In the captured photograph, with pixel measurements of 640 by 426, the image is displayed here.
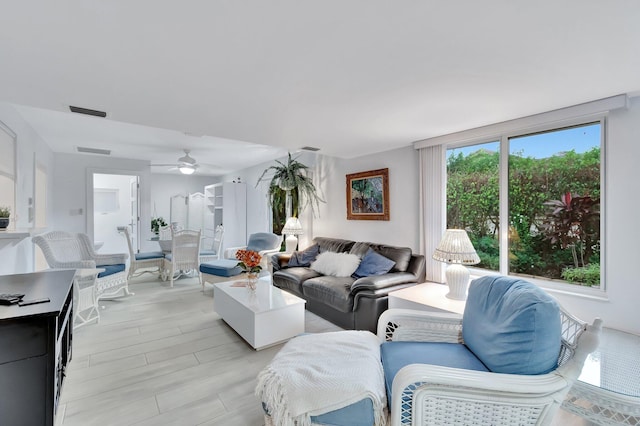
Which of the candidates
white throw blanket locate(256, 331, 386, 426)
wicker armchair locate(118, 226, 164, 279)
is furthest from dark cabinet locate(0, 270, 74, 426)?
wicker armchair locate(118, 226, 164, 279)

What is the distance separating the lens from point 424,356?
158 cm

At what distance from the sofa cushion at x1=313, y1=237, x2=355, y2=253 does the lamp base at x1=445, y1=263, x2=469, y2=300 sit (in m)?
1.60

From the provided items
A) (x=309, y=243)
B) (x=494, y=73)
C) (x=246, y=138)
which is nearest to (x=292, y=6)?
(x=494, y=73)

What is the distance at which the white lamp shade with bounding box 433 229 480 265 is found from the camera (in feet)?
8.42

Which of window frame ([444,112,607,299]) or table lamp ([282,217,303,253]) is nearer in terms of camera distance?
window frame ([444,112,607,299])

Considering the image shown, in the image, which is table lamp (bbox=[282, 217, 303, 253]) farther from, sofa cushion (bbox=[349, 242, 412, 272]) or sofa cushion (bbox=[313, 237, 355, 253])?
sofa cushion (bbox=[349, 242, 412, 272])

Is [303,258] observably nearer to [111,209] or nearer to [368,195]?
[368,195]

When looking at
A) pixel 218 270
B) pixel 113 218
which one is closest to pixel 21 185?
pixel 218 270

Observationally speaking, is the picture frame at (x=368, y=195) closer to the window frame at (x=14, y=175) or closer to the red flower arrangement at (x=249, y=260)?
the red flower arrangement at (x=249, y=260)

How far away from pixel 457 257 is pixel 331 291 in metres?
1.33

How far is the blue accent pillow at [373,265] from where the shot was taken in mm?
3299

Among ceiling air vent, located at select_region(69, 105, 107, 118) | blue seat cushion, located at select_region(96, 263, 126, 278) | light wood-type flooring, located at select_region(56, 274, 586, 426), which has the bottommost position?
light wood-type flooring, located at select_region(56, 274, 586, 426)

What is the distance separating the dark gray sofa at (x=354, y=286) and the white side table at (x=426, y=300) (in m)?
Result: 0.10

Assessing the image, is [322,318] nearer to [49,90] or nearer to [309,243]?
[309,243]
